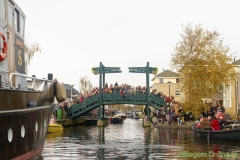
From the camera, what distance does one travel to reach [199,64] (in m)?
39.0

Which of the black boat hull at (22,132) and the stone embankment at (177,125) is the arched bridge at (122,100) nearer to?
the stone embankment at (177,125)

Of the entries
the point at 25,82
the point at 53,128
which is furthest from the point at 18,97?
the point at 53,128

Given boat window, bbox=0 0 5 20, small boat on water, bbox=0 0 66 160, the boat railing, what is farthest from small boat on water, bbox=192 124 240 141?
boat window, bbox=0 0 5 20

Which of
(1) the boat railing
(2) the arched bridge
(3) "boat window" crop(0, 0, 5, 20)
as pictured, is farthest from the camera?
(2) the arched bridge

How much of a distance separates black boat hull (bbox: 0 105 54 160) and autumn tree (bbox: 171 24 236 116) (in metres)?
24.7

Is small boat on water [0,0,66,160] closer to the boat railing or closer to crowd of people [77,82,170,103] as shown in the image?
the boat railing

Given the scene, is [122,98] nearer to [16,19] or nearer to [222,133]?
[222,133]

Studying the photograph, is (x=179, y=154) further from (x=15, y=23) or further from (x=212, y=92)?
(x=212, y=92)

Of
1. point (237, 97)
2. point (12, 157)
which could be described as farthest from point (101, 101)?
point (12, 157)

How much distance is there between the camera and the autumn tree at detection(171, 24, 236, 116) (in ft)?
128

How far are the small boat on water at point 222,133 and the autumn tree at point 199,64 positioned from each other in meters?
13.0

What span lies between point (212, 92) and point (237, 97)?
32.4 feet

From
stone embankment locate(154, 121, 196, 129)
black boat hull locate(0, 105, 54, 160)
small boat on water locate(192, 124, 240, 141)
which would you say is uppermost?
black boat hull locate(0, 105, 54, 160)

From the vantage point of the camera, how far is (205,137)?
25250mm
